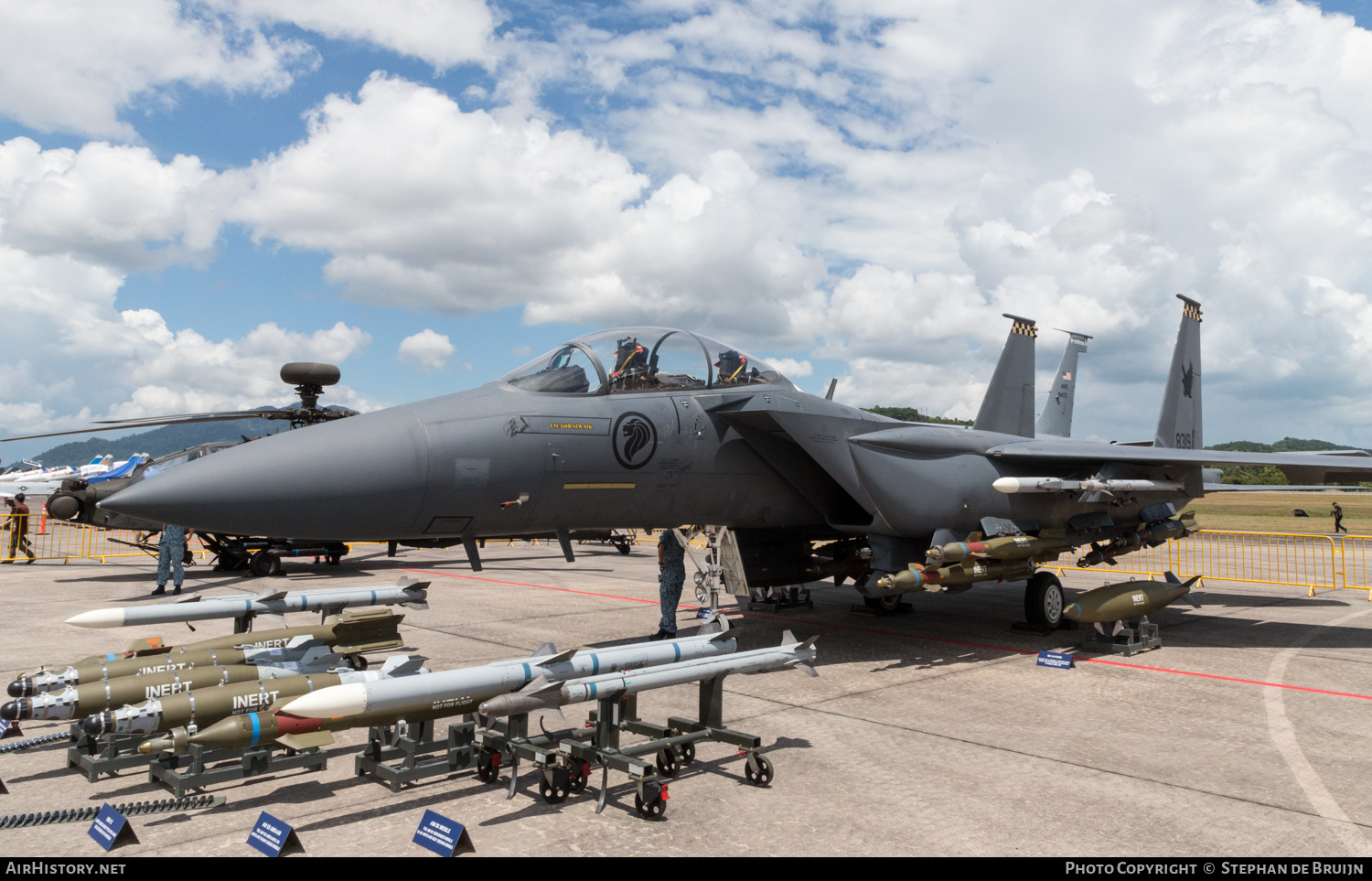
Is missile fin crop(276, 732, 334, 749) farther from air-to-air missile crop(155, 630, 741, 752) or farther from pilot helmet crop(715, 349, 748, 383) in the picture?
pilot helmet crop(715, 349, 748, 383)

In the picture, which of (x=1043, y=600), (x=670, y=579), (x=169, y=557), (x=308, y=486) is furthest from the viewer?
(x=169, y=557)

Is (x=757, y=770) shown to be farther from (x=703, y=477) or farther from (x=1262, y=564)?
(x=1262, y=564)

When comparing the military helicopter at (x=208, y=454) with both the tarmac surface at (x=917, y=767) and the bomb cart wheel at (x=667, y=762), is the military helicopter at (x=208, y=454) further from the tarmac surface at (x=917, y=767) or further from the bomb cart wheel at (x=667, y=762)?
the bomb cart wheel at (x=667, y=762)

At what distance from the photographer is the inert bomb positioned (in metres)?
4.80

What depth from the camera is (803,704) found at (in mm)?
6777

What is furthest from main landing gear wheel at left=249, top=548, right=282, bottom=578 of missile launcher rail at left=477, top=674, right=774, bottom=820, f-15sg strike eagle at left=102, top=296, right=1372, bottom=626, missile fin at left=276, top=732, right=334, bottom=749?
missile fin at left=276, top=732, right=334, bottom=749

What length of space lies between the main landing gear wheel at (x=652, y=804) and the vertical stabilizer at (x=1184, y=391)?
1257 cm

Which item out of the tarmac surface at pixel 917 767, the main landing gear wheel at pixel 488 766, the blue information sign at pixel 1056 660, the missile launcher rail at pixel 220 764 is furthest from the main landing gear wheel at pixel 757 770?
the blue information sign at pixel 1056 660

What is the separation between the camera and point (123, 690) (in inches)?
208

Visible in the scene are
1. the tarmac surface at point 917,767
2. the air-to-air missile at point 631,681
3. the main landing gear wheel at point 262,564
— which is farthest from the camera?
the main landing gear wheel at point 262,564

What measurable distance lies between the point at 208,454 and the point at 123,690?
7.63 m

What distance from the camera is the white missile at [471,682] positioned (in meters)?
4.25

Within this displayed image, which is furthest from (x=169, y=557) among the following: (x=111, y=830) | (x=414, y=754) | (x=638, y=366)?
(x=111, y=830)
